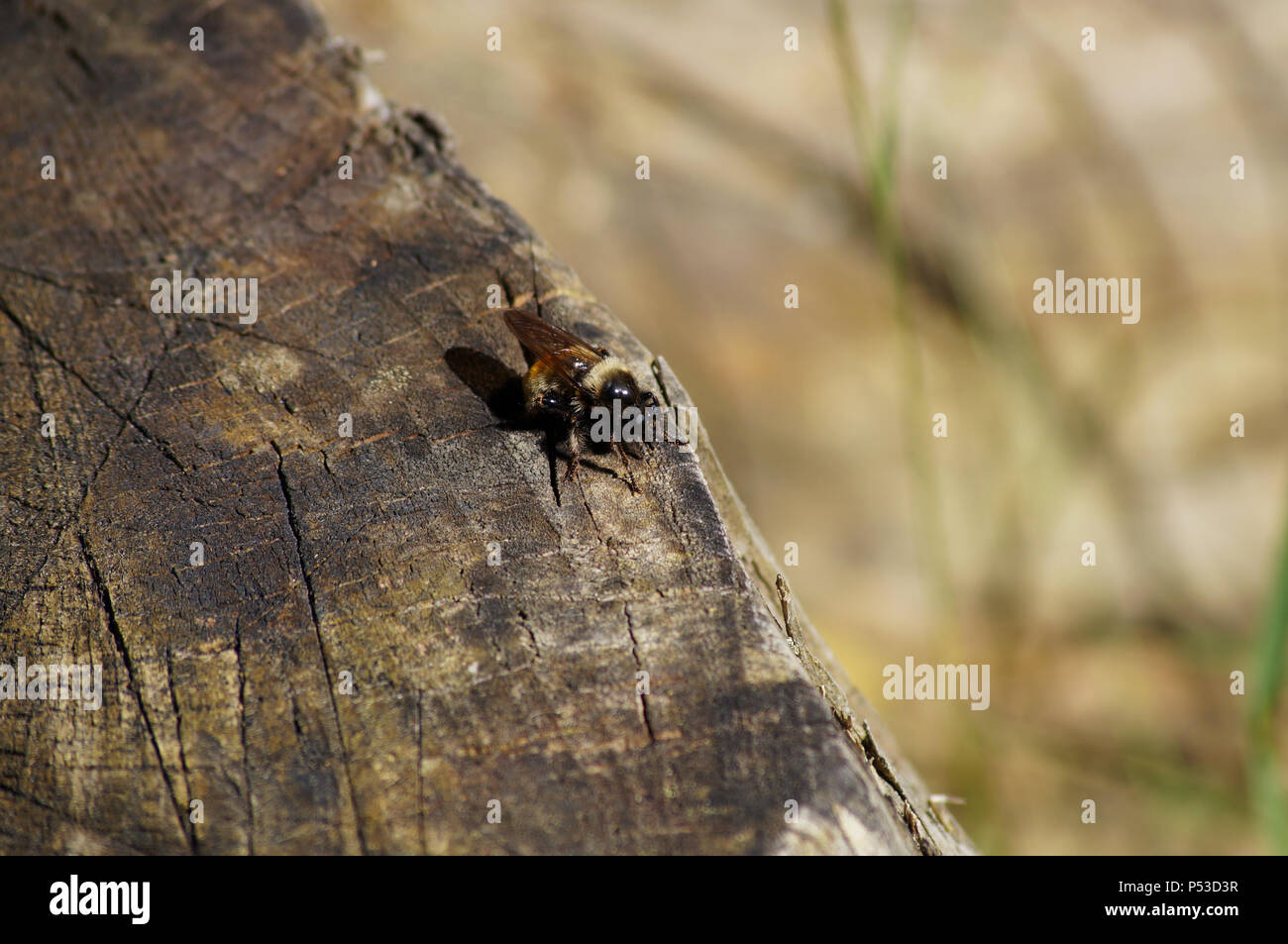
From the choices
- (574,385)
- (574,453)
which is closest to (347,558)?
(574,453)

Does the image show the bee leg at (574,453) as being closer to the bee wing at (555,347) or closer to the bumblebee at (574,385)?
the bumblebee at (574,385)

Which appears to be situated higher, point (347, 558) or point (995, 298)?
point (995, 298)

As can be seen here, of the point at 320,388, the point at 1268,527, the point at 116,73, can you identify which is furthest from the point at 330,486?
the point at 1268,527

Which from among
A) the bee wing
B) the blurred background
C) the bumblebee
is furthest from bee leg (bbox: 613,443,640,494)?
the blurred background

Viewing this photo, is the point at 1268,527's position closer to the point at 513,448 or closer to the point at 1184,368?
the point at 1184,368

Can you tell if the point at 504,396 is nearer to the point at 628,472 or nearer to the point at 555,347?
the point at 555,347

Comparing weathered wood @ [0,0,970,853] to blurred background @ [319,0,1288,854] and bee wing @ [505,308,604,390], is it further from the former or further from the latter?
blurred background @ [319,0,1288,854]

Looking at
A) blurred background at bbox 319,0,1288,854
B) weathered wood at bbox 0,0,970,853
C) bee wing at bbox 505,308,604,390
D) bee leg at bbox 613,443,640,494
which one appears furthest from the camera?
blurred background at bbox 319,0,1288,854
